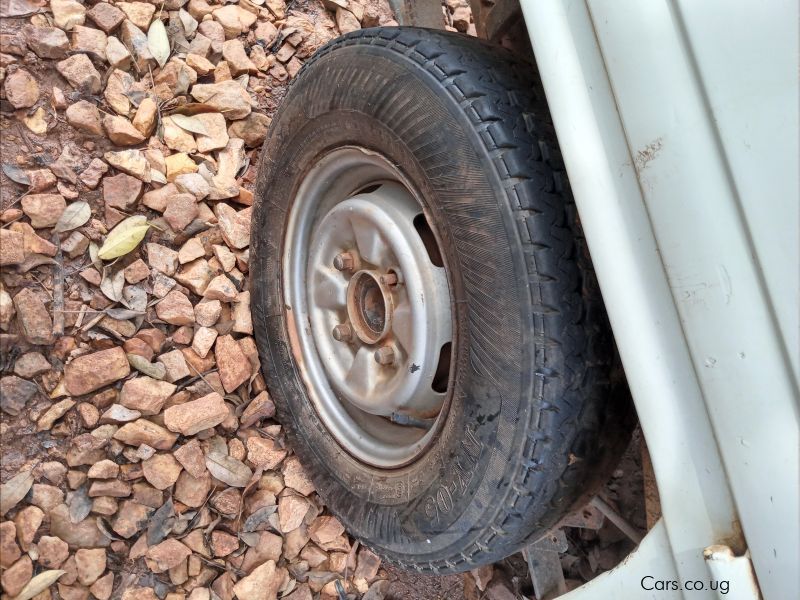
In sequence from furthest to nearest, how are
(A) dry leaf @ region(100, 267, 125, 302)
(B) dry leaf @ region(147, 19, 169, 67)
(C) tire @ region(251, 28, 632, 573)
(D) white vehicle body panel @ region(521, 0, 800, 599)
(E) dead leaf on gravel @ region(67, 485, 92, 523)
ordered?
A: (B) dry leaf @ region(147, 19, 169, 67) → (A) dry leaf @ region(100, 267, 125, 302) → (E) dead leaf on gravel @ region(67, 485, 92, 523) → (C) tire @ region(251, 28, 632, 573) → (D) white vehicle body panel @ region(521, 0, 800, 599)

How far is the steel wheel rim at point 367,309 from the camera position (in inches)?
49.7

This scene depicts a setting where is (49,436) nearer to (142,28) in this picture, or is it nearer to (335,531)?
(335,531)

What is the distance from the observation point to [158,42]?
5.59 ft

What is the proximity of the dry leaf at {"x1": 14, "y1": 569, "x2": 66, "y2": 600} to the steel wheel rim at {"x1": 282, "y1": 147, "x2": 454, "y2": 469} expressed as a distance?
634 millimetres

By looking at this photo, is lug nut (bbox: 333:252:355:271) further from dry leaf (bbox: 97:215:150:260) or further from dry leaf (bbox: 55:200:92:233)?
dry leaf (bbox: 55:200:92:233)

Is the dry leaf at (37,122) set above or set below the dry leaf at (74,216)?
above

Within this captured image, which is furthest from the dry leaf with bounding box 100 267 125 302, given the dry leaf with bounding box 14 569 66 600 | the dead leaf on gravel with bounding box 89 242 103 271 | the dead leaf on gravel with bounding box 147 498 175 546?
the dry leaf with bounding box 14 569 66 600

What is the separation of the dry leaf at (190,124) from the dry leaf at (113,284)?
1.43 ft

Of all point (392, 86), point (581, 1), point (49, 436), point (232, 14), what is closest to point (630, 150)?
point (581, 1)

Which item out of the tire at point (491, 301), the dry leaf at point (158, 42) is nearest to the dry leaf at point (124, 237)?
the dry leaf at point (158, 42)

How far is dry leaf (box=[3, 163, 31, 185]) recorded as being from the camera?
1435 mm

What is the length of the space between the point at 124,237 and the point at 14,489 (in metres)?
0.59

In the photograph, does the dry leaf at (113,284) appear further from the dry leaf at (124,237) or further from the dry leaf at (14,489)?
the dry leaf at (14,489)


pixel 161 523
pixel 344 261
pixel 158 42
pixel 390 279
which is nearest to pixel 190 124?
pixel 158 42
